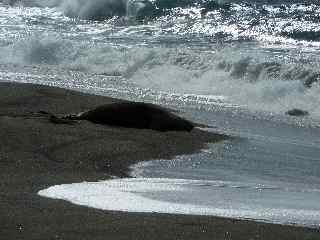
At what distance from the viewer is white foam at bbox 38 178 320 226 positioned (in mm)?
7754

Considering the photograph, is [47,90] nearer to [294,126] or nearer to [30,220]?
[294,126]

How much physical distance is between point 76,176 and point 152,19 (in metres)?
29.9

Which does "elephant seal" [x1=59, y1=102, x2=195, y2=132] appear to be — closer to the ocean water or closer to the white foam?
the ocean water

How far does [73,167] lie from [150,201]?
2.29 meters

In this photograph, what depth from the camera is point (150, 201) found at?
27.0 ft

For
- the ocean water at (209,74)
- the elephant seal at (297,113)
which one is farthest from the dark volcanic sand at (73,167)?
the elephant seal at (297,113)

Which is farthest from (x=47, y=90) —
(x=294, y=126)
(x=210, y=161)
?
(x=210, y=161)

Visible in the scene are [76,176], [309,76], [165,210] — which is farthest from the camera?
[309,76]

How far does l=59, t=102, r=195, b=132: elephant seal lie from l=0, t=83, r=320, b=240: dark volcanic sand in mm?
313

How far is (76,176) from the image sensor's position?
9.63 m

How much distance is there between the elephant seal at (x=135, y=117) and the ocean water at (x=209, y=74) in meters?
0.88

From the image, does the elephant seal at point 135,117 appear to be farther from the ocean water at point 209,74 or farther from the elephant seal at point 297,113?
the elephant seal at point 297,113

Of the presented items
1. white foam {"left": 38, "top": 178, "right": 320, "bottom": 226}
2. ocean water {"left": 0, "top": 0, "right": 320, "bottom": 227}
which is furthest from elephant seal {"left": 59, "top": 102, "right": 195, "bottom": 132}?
white foam {"left": 38, "top": 178, "right": 320, "bottom": 226}

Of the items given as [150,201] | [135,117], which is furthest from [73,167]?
[135,117]
